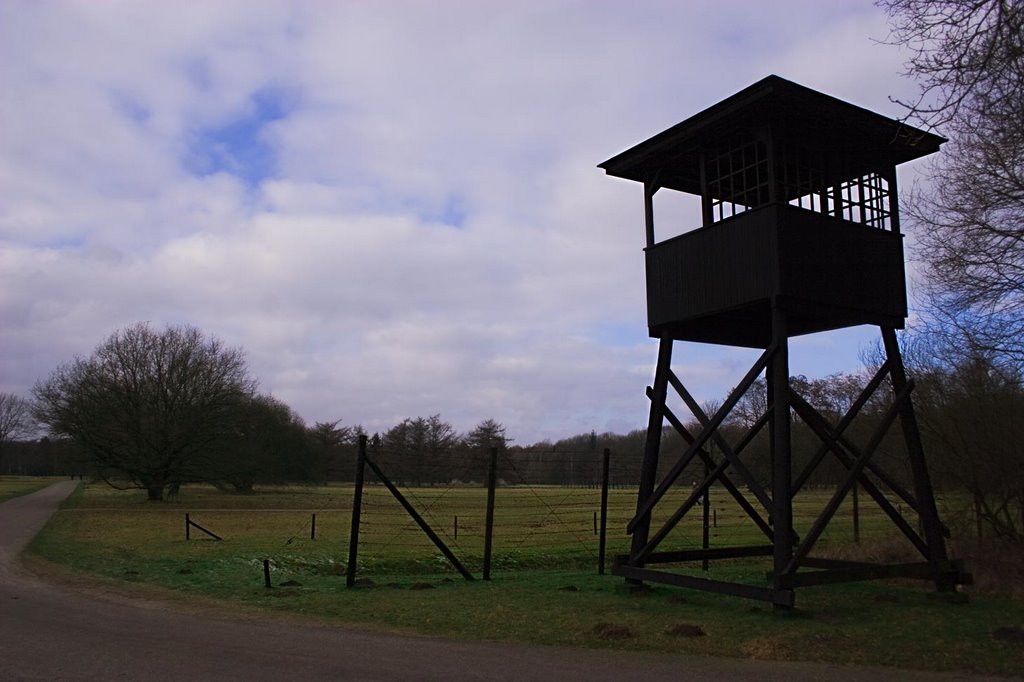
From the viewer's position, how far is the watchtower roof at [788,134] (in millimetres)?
11883

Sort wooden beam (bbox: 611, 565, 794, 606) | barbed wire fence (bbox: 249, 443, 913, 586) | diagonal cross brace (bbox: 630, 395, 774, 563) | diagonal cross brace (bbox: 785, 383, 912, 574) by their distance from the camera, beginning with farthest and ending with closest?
barbed wire fence (bbox: 249, 443, 913, 586), diagonal cross brace (bbox: 630, 395, 774, 563), diagonal cross brace (bbox: 785, 383, 912, 574), wooden beam (bbox: 611, 565, 794, 606)

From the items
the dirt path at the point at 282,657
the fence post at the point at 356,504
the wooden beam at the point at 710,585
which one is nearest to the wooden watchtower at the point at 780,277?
the wooden beam at the point at 710,585

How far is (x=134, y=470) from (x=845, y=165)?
1854 inches

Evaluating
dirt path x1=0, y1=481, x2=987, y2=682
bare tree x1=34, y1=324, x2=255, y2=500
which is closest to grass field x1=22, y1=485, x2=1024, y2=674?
dirt path x1=0, y1=481, x2=987, y2=682

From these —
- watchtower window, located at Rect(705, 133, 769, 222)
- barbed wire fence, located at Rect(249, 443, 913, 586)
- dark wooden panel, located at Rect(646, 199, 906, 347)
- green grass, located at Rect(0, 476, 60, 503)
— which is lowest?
green grass, located at Rect(0, 476, 60, 503)

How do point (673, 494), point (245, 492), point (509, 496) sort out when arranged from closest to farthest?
point (673, 494) < point (509, 496) < point (245, 492)

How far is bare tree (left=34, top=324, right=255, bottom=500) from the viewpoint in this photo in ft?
159

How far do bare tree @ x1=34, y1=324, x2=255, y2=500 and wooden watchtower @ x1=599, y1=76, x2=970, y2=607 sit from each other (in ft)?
140

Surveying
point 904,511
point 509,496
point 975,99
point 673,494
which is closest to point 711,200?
point 975,99

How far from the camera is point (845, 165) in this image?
542 inches

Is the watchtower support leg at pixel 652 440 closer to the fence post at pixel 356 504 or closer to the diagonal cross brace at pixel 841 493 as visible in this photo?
the diagonal cross brace at pixel 841 493

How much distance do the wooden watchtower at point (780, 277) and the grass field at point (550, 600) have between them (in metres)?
0.65

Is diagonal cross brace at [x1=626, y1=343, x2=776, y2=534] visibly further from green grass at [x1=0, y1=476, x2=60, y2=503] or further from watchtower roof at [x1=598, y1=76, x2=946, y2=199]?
green grass at [x1=0, y1=476, x2=60, y2=503]

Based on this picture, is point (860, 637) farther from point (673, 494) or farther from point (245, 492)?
point (245, 492)
